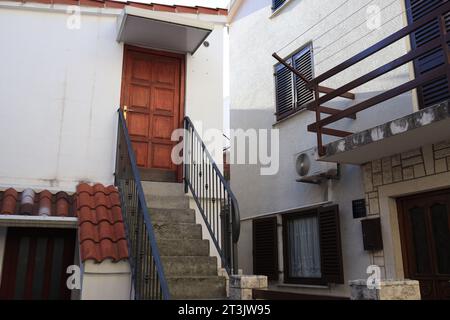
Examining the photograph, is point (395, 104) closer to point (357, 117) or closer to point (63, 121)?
point (357, 117)

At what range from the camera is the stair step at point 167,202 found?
19.2ft

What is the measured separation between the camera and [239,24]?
1222 centimetres

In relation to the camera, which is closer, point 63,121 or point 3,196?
point 3,196

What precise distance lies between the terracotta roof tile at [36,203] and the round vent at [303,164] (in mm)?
4350

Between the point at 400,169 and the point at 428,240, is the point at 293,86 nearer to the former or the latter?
the point at 400,169

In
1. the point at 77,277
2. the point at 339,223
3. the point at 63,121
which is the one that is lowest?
the point at 77,277

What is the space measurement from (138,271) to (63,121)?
9.38 ft

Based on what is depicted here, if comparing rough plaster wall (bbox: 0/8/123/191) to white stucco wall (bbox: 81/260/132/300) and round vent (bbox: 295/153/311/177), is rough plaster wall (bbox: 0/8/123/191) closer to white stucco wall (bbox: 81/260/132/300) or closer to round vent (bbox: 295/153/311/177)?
white stucco wall (bbox: 81/260/132/300)

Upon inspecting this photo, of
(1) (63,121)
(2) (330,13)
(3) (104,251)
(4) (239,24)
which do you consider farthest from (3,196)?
(4) (239,24)

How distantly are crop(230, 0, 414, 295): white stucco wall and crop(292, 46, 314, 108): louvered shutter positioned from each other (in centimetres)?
22

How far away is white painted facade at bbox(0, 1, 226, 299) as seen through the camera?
19.6 ft

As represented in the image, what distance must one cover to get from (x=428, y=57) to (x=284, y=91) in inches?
145

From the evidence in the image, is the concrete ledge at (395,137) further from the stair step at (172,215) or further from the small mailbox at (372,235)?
the stair step at (172,215)

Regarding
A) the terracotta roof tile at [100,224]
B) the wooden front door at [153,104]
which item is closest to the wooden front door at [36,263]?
the terracotta roof tile at [100,224]
